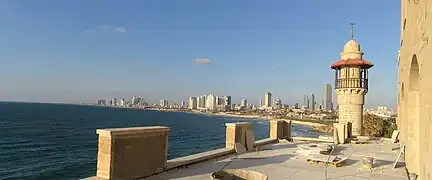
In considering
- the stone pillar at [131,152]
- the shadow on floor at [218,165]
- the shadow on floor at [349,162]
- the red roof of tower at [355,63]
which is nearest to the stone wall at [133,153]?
the stone pillar at [131,152]

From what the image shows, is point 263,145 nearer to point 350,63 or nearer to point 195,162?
point 195,162

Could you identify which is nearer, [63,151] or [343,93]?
[343,93]

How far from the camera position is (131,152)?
6348mm

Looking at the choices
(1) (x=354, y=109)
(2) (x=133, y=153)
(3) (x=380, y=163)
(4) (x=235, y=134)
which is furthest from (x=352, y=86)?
(2) (x=133, y=153)

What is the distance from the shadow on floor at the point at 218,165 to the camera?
6911mm

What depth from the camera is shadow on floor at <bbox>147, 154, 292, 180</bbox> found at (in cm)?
691

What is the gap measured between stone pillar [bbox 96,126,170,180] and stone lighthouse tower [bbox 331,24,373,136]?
13752mm

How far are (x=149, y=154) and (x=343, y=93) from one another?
49.0ft

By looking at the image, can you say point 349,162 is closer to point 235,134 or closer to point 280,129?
point 235,134

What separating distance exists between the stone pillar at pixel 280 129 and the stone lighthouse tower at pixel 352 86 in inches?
196

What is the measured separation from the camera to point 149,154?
6793 millimetres

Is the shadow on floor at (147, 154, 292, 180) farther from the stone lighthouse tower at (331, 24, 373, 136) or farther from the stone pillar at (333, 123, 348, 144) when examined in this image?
the stone lighthouse tower at (331, 24, 373, 136)

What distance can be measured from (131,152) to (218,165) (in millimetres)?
2591

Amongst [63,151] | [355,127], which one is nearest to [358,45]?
[355,127]
